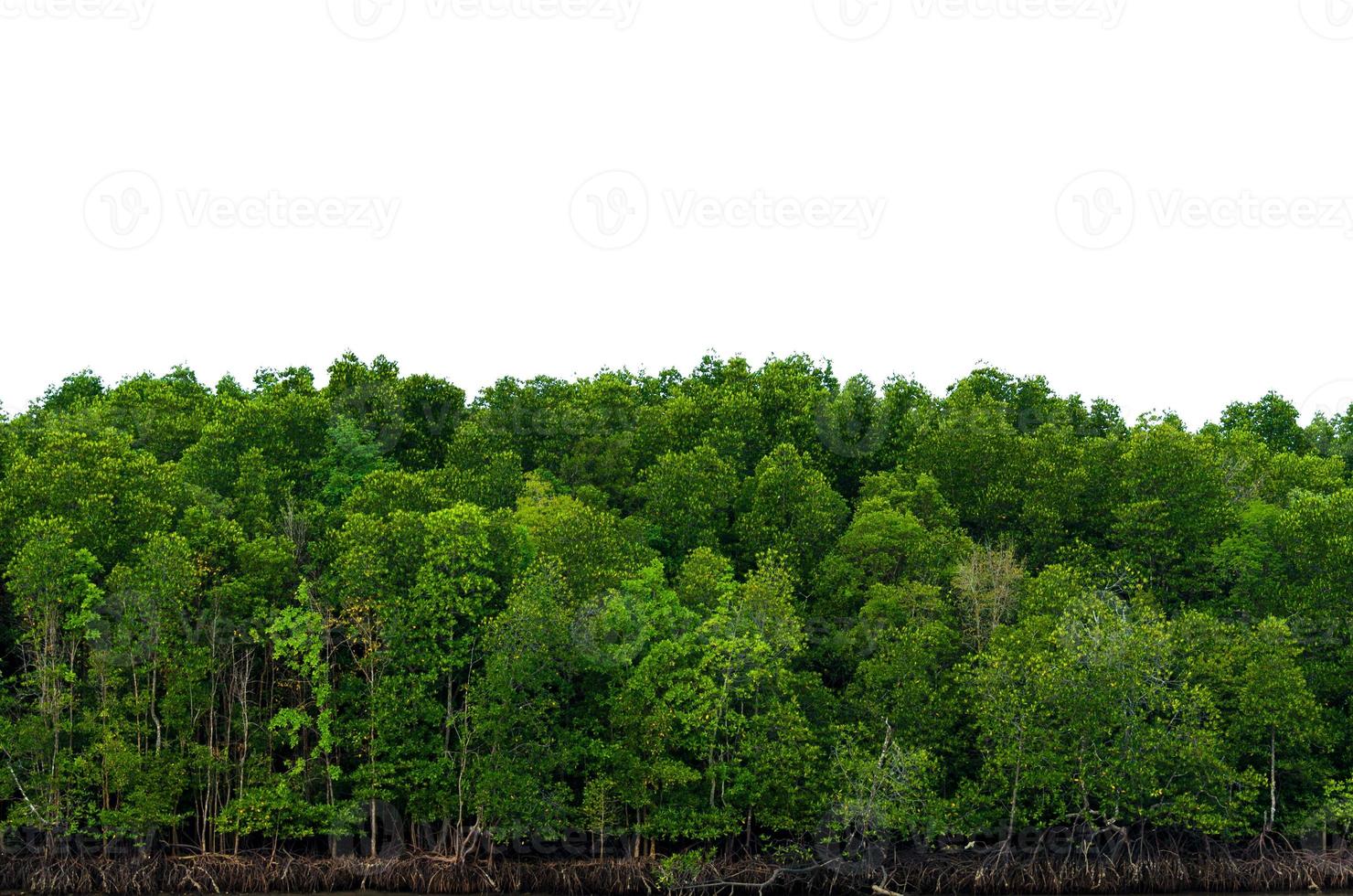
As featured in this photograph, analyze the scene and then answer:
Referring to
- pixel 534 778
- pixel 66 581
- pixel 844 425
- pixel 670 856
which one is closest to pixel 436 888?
pixel 534 778

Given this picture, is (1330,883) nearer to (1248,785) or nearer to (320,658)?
(1248,785)

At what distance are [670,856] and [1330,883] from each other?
25.4m

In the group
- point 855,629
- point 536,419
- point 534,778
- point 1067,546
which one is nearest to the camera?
point 534,778

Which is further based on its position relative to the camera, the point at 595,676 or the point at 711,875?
the point at 595,676

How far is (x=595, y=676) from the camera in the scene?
5425cm

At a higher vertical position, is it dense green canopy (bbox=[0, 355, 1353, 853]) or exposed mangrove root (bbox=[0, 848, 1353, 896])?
dense green canopy (bbox=[0, 355, 1353, 853])

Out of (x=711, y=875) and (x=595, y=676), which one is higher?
(x=595, y=676)

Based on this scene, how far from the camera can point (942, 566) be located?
200ft

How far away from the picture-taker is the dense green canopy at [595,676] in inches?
2002

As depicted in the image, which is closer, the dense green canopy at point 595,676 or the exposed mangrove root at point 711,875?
the exposed mangrove root at point 711,875

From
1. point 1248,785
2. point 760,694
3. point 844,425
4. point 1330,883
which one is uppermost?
point 844,425

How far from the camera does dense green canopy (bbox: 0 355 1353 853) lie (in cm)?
5084

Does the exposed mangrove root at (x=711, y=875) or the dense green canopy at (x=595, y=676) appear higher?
the dense green canopy at (x=595, y=676)

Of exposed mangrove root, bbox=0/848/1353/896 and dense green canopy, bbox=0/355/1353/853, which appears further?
dense green canopy, bbox=0/355/1353/853
